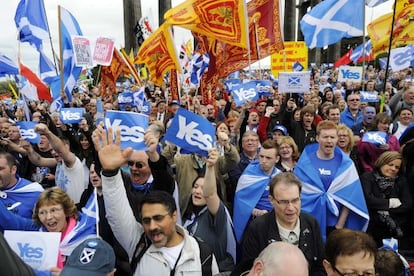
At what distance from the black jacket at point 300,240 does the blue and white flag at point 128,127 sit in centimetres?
110

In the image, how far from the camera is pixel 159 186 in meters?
3.56

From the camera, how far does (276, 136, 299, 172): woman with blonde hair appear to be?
15.7ft

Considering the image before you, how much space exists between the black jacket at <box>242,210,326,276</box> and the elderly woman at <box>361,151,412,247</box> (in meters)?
1.33

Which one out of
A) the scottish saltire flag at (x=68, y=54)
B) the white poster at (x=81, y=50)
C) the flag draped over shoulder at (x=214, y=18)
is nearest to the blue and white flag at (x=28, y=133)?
the scottish saltire flag at (x=68, y=54)

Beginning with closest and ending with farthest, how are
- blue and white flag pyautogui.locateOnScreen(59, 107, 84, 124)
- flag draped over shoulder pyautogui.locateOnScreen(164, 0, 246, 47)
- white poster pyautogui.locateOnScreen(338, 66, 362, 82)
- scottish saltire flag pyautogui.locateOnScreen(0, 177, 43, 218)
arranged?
scottish saltire flag pyautogui.locateOnScreen(0, 177, 43, 218) < flag draped over shoulder pyautogui.locateOnScreen(164, 0, 246, 47) < blue and white flag pyautogui.locateOnScreen(59, 107, 84, 124) < white poster pyautogui.locateOnScreen(338, 66, 362, 82)

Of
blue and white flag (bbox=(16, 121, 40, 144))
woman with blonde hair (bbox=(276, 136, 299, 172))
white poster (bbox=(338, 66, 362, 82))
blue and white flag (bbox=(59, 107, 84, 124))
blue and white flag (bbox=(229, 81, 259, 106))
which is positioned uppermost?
white poster (bbox=(338, 66, 362, 82))

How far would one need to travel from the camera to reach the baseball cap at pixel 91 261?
6.29 feet

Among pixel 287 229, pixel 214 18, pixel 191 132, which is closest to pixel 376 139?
pixel 287 229

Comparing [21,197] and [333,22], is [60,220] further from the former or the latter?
[333,22]

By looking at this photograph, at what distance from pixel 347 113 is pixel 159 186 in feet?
18.3

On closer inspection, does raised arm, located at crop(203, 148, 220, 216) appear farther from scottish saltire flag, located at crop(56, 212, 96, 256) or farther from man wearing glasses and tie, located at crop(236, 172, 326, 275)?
scottish saltire flag, located at crop(56, 212, 96, 256)

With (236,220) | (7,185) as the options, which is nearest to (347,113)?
(236,220)

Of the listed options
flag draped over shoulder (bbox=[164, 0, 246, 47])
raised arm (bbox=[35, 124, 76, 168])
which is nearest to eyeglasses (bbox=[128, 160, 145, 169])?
raised arm (bbox=[35, 124, 76, 168])

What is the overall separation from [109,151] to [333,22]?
716cm
